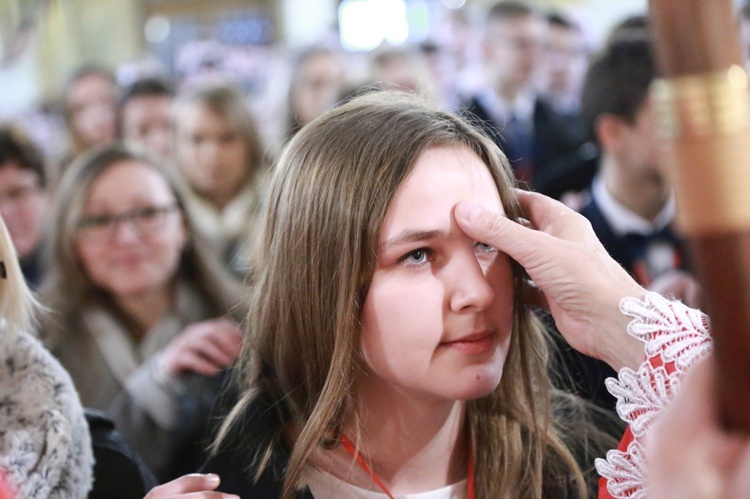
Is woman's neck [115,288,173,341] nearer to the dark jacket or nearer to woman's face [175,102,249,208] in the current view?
woman's face [175,102,249,208]

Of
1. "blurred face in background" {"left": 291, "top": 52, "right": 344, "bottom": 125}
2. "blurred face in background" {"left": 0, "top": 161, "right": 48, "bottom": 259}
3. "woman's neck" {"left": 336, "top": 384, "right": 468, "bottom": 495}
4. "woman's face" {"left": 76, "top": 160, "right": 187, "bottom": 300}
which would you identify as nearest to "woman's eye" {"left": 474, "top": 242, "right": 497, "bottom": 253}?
"woman's neck" {"left": 336, "top": 384, "right": 468, "bottom": 495}

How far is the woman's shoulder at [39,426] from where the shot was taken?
132cm

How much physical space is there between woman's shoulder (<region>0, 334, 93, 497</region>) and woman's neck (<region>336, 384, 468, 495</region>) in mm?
452

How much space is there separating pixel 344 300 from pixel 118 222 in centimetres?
147

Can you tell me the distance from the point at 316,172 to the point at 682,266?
1.71 meters

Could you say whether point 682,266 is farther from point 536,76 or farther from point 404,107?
point 536,76

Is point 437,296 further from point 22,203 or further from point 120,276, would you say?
point 22,203

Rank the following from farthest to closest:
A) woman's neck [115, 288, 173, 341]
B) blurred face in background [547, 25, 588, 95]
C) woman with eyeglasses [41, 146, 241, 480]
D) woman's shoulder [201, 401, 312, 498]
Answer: blurred face in background [547, 25, 588, 95] → woman's neck [115, 288, 173, 341] → woman with eyeglasses [41, 146, 241, 480] → woman's shoulder [201, 401, 312, 498]

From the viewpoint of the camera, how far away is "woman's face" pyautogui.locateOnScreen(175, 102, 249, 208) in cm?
366

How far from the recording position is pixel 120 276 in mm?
2561

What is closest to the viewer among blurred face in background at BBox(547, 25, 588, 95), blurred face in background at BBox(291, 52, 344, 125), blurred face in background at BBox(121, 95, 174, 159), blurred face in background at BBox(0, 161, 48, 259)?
blurred face in background at BBox(0, 161, 48, 259)

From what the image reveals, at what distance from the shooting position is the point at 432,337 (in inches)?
49.8

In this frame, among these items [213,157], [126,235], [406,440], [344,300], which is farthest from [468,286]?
[213,157]

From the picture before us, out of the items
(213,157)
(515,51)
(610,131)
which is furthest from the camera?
(515,51)
